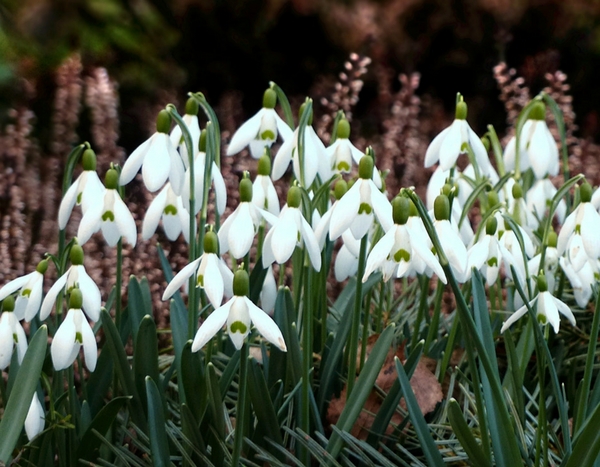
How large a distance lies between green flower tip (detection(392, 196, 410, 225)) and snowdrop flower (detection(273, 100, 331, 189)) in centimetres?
32

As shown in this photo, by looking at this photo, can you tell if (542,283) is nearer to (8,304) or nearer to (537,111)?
(537,111)

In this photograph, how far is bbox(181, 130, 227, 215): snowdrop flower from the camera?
57.6 inches

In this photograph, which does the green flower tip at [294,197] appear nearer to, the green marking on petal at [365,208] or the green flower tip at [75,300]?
the green marking on petal at [365,208]

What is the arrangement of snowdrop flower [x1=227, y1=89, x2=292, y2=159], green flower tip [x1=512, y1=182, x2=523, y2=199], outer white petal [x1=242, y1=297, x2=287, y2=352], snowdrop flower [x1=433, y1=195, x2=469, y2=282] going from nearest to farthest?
1. outer white petal [x1=242, y1=297, x2=287, y2=352]
2. snowdrop flower [x1=433, y1=195, x2=469, y2=282]
3. snowdrop flower [x1=227, y1=89, x2=292, y2=159]
4. green flower tip [x1=512, y1=182, x2=523, y2=199]

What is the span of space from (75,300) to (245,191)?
1.06ft

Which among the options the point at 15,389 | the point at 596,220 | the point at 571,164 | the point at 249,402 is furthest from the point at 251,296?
the point at 571,164

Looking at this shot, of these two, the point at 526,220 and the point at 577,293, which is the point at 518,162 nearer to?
the point at 526,220

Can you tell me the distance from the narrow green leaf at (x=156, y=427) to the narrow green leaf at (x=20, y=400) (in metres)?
0.18

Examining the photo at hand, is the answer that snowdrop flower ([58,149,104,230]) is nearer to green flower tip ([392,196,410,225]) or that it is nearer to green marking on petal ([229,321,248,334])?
green marking on petal ([229,321,248,334])

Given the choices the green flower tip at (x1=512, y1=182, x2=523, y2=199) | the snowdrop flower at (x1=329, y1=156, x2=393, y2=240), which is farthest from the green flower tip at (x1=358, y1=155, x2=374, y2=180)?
the green flower tip at (x1=512, y1=182, x2=523, y2=199)

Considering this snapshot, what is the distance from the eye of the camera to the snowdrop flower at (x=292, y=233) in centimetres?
123

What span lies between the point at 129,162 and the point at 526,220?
3.09ft

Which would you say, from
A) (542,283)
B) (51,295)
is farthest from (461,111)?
(51,295)

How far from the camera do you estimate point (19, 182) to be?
320cm
